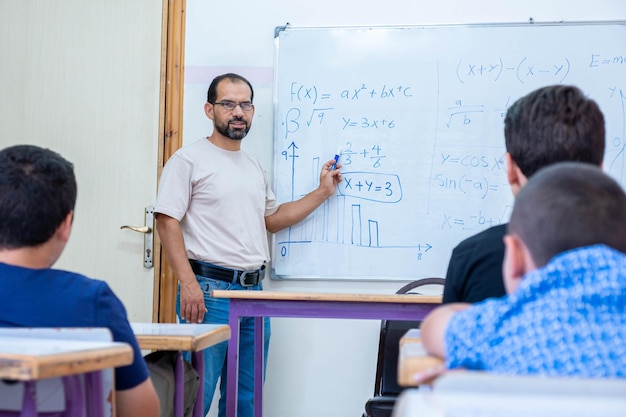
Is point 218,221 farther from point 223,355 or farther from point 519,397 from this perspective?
point 519,397

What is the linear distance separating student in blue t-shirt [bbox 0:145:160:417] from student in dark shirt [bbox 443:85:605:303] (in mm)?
679

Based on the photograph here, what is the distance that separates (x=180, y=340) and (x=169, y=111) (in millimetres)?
2213

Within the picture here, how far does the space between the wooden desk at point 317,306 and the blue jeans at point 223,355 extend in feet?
1.85

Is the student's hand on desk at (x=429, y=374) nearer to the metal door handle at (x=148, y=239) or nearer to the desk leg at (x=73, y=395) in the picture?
the desk leg at (x=73, y=395)

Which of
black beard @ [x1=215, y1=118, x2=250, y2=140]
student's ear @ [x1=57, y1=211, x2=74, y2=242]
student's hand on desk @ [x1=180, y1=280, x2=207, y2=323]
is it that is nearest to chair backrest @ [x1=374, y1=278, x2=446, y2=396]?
student's hand on desk @ [x1=180, y1=280, x2=207, y2=323]

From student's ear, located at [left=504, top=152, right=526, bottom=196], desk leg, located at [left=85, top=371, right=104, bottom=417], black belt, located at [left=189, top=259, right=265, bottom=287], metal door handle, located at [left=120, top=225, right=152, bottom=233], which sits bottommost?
desk leg, located at [left=85, top=371, right=104, bottom=417]

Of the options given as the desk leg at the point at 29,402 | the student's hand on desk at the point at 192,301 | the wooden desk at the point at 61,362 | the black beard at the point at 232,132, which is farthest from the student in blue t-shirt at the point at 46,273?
the black beard at the point at 232,132

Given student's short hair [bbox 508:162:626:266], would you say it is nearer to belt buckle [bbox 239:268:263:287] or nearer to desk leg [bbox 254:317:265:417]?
desk leg [bbox 254:317:265:417]

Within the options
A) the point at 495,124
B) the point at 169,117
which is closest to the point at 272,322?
the point at 169,117

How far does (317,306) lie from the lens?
2529 mm

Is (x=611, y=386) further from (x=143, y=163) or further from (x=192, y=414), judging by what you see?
(x=143, y=163)

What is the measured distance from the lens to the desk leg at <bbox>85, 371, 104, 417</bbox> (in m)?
1.28

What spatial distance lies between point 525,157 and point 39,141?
2.79 meters

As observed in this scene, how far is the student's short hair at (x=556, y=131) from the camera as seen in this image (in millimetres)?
1506
